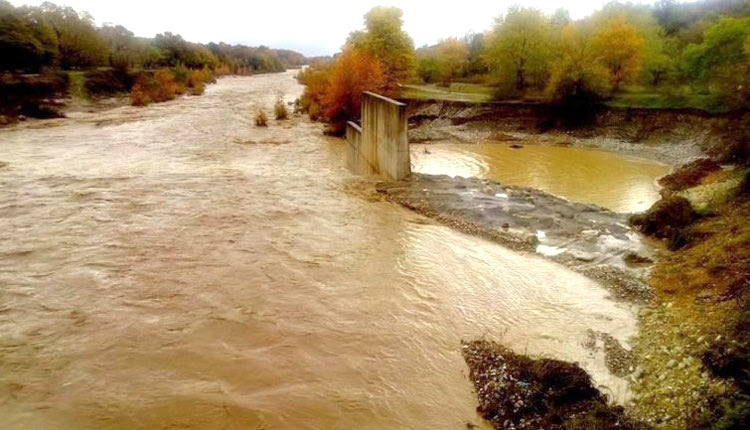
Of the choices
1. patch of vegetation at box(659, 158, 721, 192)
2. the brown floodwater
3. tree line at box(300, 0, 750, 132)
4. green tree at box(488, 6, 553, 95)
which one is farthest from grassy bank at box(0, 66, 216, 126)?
patch of vegetation at box(659, 158, 721, 192)

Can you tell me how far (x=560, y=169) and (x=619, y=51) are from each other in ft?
56.7

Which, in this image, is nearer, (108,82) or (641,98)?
(641,98)

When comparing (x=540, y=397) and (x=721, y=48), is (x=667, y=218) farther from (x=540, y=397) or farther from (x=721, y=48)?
(x=721, y=48)

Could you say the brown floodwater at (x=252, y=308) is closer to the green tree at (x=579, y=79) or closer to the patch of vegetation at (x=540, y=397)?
the patch of vegetation at (x=540, y=397)

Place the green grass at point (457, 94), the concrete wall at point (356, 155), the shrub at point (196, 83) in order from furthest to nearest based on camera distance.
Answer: the shrub at point (196, 83), the green grass at point (457, 94), the concrete wall at point (356, 155)

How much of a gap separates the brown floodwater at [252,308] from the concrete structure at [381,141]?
254 cm

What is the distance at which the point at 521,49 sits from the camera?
1647 inches

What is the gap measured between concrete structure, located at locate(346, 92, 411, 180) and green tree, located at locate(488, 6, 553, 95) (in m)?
22.0

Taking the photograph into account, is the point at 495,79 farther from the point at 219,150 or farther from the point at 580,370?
the point at 580,370

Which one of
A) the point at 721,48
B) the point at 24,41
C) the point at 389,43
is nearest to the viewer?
the point at 721,48

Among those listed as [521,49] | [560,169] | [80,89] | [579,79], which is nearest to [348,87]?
[521,49]

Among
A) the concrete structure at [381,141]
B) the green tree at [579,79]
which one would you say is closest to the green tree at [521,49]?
the green tree at [579,79]

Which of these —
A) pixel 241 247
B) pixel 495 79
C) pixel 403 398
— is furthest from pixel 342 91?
pixel 403 398

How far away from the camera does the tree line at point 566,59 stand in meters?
35.6
